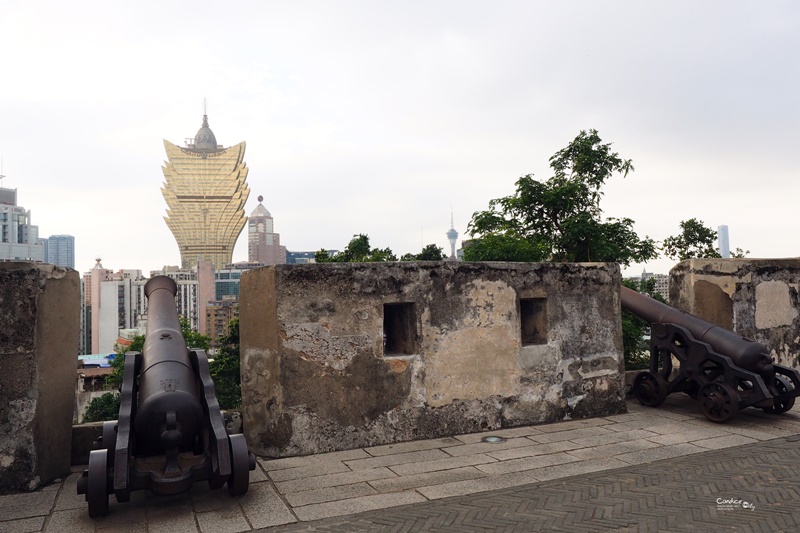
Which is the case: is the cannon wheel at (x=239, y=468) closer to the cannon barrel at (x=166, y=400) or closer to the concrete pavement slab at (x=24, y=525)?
the cannon barrel at (x=166, y=400)

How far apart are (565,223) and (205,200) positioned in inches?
5363

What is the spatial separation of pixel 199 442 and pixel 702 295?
729cm

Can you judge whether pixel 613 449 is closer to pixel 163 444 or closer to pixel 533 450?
pixel 533 450

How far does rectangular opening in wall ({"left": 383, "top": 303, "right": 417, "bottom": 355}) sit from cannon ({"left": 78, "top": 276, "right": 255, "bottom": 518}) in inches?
93.9

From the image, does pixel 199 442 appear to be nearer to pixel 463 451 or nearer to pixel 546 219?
pixel 463 451

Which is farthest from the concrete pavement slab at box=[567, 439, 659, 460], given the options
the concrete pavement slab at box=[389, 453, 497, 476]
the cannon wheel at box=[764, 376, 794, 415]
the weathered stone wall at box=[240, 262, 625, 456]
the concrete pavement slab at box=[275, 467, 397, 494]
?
the cannon wheel at box=[764, 376, 794, 415]

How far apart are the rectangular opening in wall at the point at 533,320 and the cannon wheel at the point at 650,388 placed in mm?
1809

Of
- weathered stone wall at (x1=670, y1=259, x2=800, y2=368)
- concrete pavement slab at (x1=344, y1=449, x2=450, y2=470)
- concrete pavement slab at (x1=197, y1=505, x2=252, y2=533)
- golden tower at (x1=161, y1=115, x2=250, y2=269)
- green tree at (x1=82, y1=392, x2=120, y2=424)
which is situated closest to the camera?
concrete pavement slab at (x1=197, y1=505, x2=252, y2=533)

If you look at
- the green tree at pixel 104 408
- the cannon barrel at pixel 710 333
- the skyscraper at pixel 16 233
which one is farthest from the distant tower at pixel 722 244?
the skyscraper at pixel 16 233

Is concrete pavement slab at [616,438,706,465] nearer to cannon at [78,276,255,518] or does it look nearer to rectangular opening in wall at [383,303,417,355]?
rectangular opening in wall at [383,303,417,355]

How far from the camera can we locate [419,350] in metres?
6.70

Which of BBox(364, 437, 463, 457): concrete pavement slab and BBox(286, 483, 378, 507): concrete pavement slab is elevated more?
BBox(364, 437, 463, 457): concrete pavement slab

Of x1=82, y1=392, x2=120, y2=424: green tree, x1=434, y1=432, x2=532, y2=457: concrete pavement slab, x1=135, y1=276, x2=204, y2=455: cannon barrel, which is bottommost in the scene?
x1=82, y1=392, x2=120, y2=424: green tree

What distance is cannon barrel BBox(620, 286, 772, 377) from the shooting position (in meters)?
7.06
